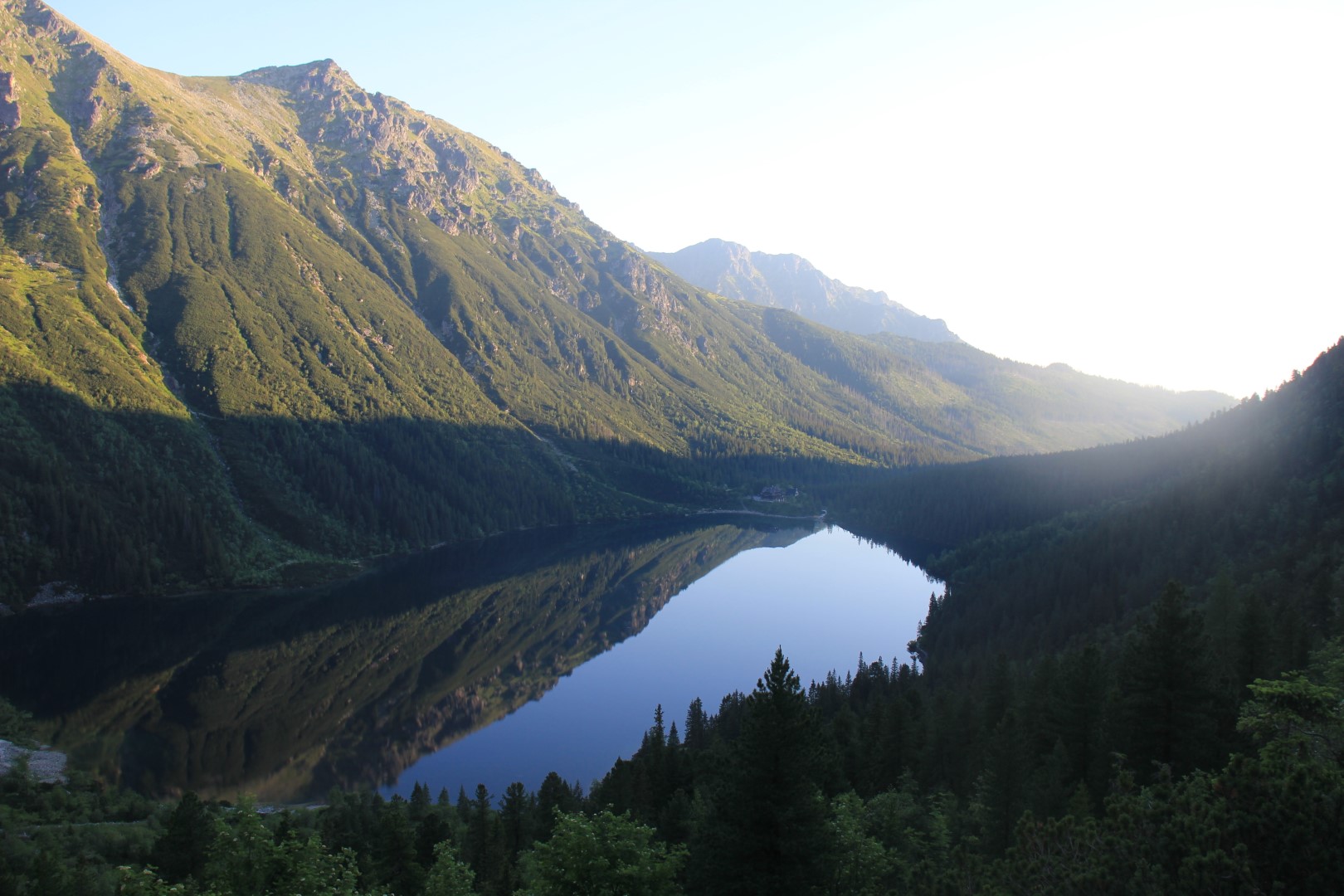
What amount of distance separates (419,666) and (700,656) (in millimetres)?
39200

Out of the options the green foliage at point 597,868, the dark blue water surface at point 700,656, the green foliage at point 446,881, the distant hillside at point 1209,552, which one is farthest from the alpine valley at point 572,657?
the dark blue water surface at point 700,656

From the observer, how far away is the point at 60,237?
614ft

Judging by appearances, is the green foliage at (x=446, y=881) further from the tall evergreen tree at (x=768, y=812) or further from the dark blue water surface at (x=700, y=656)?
the dark blue water surface at (x=700, y=656)

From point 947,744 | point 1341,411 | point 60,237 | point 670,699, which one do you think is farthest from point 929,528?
point 60,237

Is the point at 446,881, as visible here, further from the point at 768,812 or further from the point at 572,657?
the point at 572,657

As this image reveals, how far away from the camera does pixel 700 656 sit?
357ft

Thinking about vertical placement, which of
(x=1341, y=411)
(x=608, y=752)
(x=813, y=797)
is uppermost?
(x=1341, y=411)

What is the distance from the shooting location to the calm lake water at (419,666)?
232 ft

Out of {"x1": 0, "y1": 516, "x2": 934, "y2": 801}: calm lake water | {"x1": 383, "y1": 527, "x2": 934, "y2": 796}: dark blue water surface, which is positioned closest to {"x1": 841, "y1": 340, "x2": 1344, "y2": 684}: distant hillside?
{"x1": 383, "y1": 527, "x2": 934, "y2": 796}: dark blue water surface

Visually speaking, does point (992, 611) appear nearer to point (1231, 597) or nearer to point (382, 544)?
point (1231, 597)

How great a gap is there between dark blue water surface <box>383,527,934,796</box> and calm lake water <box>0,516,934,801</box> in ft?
1.22

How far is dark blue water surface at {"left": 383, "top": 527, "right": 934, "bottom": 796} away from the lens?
73250 millimetres

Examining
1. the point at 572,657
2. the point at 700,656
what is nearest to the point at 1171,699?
the point at 700,656

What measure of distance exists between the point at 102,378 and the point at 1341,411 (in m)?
200
